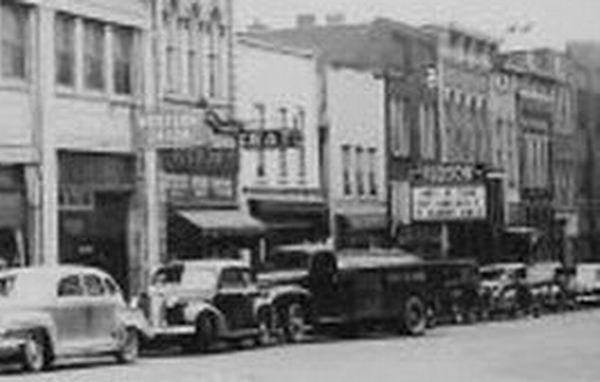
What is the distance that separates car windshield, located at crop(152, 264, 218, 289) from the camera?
3388 cm

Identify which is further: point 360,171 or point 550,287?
point 360,171

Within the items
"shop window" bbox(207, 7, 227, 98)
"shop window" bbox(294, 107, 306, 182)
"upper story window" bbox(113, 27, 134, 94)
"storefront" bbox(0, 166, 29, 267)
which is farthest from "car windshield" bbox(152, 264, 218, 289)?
"shop window" bbox(294, 107, 306, 182)

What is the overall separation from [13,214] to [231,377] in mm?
16456

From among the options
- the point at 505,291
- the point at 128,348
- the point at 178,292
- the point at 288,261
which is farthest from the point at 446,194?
the point at 128,348

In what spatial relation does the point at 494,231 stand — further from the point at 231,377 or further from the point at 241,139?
the point at 231,377

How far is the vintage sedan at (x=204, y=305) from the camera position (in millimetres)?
32750

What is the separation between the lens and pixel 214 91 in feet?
160

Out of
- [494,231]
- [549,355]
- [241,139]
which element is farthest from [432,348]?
[494,231]

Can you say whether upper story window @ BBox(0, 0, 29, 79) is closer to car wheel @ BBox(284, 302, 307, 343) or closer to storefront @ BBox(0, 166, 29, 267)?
storefront @ BBox(0, 166, 29, 267)

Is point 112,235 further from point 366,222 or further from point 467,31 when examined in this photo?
point 467,31

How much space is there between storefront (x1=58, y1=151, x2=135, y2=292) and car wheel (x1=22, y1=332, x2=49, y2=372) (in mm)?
13359

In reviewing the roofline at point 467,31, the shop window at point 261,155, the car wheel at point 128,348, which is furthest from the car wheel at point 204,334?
the roofline at point 467,31

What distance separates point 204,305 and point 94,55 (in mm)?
12168

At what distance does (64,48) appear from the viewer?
41.6m
